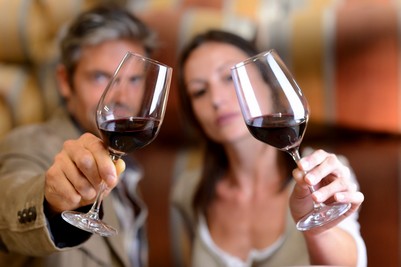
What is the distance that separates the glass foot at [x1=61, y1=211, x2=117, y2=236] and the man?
31 millimetres

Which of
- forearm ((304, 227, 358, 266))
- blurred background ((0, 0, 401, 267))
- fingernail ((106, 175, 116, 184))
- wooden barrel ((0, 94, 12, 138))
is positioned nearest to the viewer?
fingernail ((106, 175, 116, 184))

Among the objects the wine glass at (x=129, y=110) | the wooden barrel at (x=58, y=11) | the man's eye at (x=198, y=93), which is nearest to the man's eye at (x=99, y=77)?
the man's eye at (x=198, y=93)

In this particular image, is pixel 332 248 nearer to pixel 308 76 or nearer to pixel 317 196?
pixel 317 196

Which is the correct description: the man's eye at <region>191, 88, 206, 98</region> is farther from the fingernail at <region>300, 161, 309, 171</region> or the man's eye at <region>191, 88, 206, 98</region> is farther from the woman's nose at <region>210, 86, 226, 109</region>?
the fingernail at <region>300, 161, 309, 171</region>

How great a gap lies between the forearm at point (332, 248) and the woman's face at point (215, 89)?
33 cm

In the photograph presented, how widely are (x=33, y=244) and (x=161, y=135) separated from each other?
0.87m

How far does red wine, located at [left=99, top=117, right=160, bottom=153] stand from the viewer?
81cm

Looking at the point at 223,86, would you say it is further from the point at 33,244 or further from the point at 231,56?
the point at 33,244

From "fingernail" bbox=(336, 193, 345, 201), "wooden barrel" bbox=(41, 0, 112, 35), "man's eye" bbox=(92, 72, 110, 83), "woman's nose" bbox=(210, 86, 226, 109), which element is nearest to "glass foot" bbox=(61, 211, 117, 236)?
"fingernail" bbox=(336, 193, 345, 201)

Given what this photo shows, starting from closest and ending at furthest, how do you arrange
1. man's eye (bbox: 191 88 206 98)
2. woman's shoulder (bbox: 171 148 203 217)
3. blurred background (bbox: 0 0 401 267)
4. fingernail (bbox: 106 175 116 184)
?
fingernail (bbox: 106 175 116 184) → man's eye (bbox: 191 88 206 98) → blurred background (bbox: 0 0 401 267) → woman's shoulder (bbox: 171 148 203 217)

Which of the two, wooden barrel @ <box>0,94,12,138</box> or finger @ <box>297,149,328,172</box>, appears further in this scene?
wooden barrel @ <box>0,94,12,138</box>

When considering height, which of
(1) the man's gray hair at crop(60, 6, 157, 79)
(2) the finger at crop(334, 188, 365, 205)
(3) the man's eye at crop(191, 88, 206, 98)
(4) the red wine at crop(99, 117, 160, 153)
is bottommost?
(2) the finger at crop(334, 188, 365, 205)

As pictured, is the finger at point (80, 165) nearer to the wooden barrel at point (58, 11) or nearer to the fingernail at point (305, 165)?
the fingernail at point (305, 165)

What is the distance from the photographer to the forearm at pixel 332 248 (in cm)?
101
